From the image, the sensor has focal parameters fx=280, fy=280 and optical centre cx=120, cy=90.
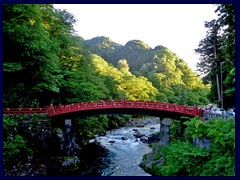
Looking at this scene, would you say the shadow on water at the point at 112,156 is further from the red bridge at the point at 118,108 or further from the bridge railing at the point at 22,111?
the bridge railing at the point at 22,111

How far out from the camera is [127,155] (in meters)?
29.6

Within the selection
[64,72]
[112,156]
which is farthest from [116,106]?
[64,72]

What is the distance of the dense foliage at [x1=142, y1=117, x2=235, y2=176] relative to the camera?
56.1ft

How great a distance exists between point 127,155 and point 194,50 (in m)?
14.2

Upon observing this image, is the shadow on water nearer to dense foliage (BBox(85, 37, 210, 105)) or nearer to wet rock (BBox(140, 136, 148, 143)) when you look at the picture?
wet rock (BBox(140, 136, 148, 143))

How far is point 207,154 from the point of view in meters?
19.1

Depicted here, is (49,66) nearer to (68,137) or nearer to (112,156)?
(68,137)

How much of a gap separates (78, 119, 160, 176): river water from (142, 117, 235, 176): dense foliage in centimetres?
352

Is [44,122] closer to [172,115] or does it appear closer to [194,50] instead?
[172,115]

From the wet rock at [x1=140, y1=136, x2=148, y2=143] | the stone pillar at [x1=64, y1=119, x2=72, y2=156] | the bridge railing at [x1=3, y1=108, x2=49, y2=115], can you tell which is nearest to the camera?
the bridge railing at [x1=3, y1=108, x2=49, y2=115]

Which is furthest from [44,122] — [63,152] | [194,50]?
[194,50]

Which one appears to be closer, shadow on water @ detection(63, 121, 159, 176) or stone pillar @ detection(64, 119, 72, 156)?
shadow on water @ detection(63, 121, 159, 176)

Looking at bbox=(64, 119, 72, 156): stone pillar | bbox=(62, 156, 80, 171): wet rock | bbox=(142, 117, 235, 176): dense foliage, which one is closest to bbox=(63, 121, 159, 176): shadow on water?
bbox=(62, 156, 80, 171): wet rock

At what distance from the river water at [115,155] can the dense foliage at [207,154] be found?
11.6 ft
